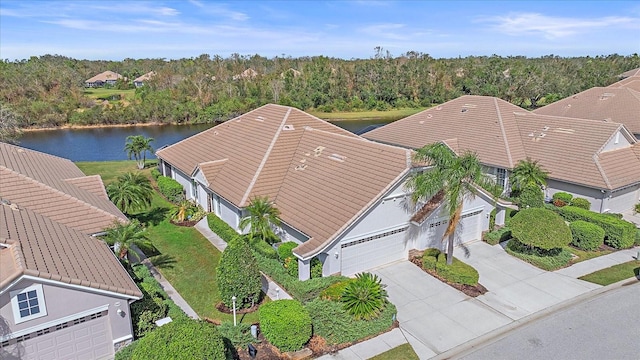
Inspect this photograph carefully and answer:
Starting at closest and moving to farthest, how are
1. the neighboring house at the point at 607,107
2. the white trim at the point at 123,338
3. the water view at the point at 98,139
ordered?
the white trim at the point at 123,338
the neighboring house at the point at 607,107
the water view at the point at 98,139

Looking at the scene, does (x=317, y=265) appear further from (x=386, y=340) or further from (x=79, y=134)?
(x=79, y=134)

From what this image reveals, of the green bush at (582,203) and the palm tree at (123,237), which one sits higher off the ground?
the palm tree at (123,237)

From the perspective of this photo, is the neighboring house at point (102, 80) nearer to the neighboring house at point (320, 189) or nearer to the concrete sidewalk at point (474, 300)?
the neighboring house at point (320, 189)

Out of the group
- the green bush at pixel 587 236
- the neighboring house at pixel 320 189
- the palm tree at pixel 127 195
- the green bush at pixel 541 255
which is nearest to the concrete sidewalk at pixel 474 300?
the green bush at pixel 541 255

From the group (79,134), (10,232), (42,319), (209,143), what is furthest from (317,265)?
(79,134)

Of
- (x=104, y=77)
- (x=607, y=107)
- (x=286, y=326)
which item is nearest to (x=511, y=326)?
(x=286, y=326)

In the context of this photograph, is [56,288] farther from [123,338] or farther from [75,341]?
[123,338]
